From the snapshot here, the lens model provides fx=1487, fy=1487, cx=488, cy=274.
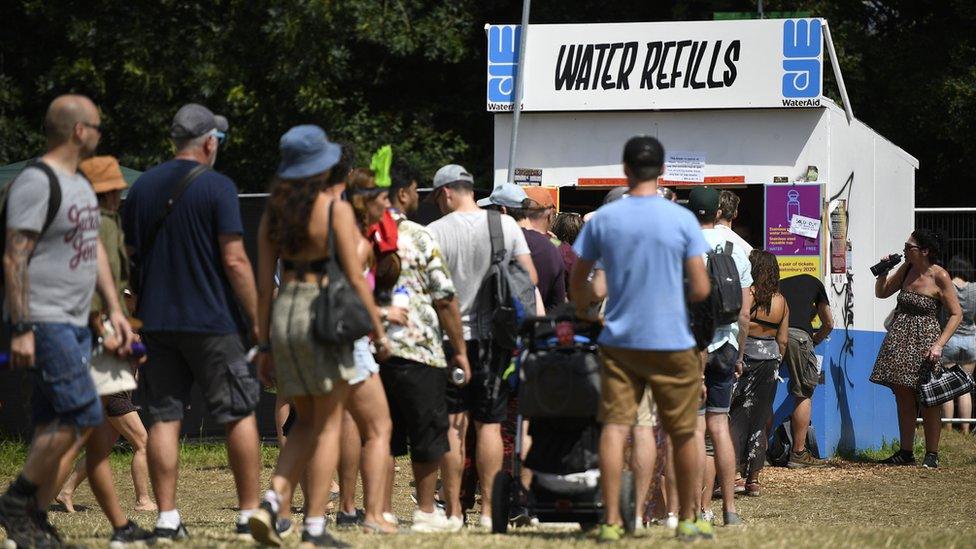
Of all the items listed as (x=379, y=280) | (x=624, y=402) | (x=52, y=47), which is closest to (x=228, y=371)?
(x=379, y=280)

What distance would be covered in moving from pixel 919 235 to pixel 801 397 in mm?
1733

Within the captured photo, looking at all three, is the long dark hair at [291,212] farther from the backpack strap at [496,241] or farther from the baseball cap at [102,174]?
the backpack strap at [496,241]

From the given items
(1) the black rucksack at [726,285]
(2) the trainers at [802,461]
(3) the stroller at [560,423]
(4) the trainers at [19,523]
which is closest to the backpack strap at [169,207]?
(4) the trainers at [19,523]

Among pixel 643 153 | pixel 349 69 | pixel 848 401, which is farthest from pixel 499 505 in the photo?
pixel 349 69

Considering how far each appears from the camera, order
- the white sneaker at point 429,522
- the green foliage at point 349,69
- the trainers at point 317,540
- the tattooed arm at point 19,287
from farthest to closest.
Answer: the green foliage at point 349,69 < the white sneaker at point 429,522 < the trainers at point 317,540 < the tattooed arm at point 19,287

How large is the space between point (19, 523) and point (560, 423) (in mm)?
2358

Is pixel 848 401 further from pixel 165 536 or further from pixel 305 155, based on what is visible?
pixel 305 155

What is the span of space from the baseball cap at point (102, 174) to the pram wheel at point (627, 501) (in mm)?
2576

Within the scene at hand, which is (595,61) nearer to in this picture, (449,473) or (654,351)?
(449,473)

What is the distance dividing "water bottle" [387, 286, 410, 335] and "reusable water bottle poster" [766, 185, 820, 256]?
6.06 metres

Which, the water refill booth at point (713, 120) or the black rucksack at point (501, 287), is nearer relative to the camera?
the black rucksack at point (501, 287)

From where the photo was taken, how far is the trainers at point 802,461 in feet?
40.8

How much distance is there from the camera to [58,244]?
5676mm

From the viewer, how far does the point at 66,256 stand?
5.70m
